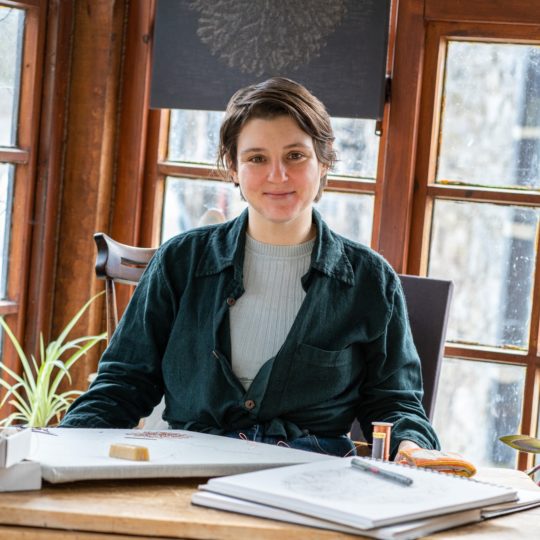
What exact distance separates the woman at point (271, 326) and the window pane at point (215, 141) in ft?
3.98

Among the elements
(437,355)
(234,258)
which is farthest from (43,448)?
(437,355)

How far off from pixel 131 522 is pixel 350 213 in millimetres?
2134

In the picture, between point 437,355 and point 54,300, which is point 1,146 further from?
point 437,355

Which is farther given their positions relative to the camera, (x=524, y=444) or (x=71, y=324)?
(x=71, y=324)

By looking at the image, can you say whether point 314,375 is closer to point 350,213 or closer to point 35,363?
point 350,213

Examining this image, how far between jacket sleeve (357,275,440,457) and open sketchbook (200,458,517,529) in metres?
0.46

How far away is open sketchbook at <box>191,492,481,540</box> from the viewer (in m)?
1.24

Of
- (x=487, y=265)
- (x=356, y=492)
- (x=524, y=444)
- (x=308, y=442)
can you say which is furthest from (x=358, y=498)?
(x=487, y=265)

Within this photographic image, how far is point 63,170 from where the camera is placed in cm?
339

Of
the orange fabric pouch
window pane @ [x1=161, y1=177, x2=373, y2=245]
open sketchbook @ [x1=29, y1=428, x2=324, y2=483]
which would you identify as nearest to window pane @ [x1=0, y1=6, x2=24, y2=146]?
window pane @ [x1=161, y1=177, x2=373, y2=245]

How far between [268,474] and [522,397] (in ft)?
6.27

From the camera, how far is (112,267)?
106 inches

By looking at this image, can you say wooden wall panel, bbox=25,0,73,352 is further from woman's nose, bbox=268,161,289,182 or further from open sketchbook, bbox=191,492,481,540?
open sketchbook, bbox=191,492,481,540

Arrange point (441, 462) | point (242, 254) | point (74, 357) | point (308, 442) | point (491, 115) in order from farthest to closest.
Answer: point (74, 357) → point (491, 115) → point (242, 254) → point (308, 442) → point (441, 462)
